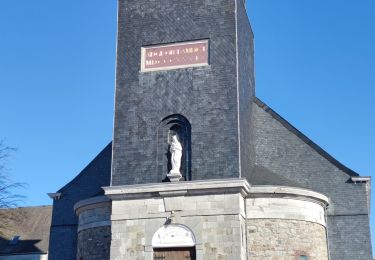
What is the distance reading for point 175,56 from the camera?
2177 cm

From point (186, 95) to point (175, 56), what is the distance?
5.37 ft

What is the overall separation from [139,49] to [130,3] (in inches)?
84.0

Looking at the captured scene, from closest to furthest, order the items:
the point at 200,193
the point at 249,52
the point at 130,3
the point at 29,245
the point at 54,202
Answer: the point at 200,193, the point at 130,3, the point at 249,52, the point at 54,202, the point at 29,245

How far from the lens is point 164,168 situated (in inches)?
811

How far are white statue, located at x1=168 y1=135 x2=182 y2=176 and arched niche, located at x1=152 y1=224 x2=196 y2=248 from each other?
1870 millimetres

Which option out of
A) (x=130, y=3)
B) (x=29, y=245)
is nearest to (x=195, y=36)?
(x=130, y=3)

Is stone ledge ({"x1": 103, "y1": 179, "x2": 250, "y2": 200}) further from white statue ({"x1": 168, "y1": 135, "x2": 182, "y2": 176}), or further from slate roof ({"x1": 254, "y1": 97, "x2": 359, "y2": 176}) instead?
slate roof ({"x1": 254, "y1": 97, "x2": 359, "y2": 176})

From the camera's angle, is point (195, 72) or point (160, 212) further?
point (195, 72)

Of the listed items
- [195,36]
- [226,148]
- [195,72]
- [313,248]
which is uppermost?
[195,36]

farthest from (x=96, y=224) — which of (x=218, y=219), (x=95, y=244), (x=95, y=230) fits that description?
(x=218, y=219)

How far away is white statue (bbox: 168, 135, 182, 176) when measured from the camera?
20.2 m

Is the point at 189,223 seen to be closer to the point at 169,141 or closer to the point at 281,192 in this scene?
the point at 169,141

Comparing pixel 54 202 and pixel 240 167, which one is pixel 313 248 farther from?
pixel 54 202

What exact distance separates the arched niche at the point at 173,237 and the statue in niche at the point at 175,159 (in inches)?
65.3
